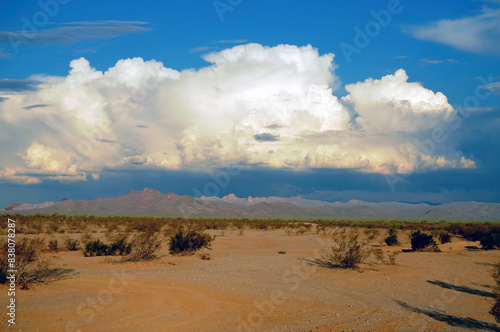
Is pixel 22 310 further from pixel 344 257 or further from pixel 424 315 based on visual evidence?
pixel 344 257

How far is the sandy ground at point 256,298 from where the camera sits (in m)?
9.82

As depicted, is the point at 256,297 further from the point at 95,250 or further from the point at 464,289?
the point at 95,250

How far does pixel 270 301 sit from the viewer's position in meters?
12.2

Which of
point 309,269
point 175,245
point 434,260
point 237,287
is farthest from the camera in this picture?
point 175,245

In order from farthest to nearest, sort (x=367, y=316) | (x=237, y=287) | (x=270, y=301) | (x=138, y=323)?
1. (x=237, y=287)
2. (x=270, y=301)
3. (x=367, y=316)
4. (x=138, y=323)

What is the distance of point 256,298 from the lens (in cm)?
1257

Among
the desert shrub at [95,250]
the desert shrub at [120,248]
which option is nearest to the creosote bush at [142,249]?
the desert shrub at [120,248]

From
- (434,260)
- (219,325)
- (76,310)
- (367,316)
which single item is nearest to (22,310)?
(76,310)

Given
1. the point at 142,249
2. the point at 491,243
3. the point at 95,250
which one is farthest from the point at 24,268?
the point at 491,243

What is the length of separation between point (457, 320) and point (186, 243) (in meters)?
16.6

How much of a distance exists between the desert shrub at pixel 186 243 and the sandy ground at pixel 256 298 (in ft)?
13.5

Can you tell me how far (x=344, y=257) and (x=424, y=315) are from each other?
763cm

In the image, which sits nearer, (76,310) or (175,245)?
(76,310)

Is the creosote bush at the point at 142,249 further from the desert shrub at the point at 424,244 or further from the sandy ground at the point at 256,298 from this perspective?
the desert shrub at the point at 424,244
